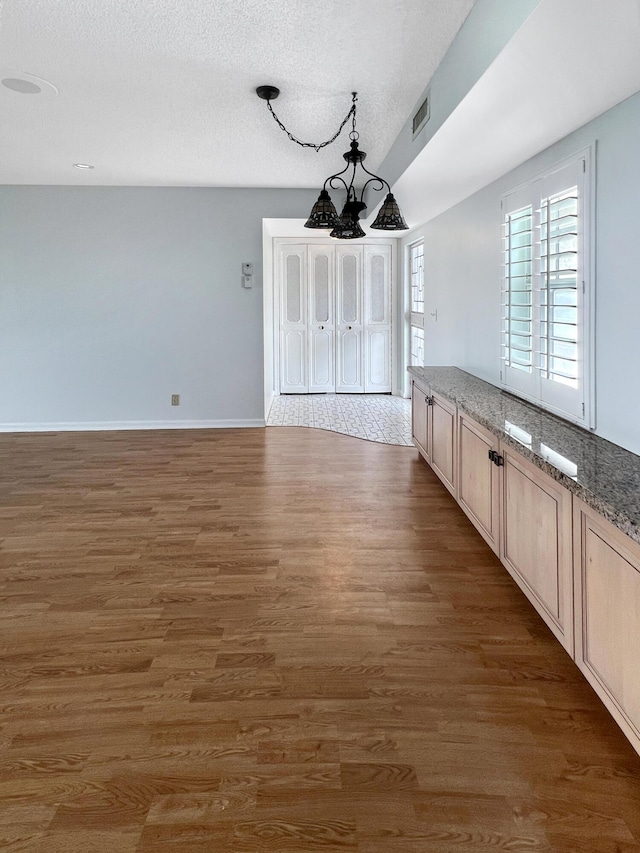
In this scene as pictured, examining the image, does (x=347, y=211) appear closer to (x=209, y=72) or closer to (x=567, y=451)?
(x=209, y=72)

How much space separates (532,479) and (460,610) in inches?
25.7

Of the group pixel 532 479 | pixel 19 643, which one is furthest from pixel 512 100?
pixel 19 643

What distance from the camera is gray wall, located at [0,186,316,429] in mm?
6406

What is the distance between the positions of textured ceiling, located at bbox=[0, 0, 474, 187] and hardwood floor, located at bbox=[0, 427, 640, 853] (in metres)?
2.49

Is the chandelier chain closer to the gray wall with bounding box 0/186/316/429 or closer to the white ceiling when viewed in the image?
the white ceiling

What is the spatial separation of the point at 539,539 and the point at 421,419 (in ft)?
8.41

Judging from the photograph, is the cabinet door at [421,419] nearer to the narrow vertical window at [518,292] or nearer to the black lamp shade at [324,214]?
the narrow vertical window at [518,292]

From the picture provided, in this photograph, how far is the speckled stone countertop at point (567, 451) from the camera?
178cm

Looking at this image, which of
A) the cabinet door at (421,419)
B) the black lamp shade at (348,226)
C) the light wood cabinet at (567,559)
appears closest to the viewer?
the light wood cabinet at (567,559)

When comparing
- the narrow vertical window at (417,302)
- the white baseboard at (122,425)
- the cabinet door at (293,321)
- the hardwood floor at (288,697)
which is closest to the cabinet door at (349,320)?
the cabinet door at (293,321)

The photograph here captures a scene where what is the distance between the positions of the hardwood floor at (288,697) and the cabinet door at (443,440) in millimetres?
314

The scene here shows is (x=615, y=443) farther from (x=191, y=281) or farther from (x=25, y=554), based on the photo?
(x=191, y=281)

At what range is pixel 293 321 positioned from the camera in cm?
884

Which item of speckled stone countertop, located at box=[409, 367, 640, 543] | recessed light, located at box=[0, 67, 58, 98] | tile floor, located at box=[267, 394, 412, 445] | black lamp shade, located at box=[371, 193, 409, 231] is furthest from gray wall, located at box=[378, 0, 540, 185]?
tile floor, located at box=[267, 394, 412, 445]
